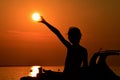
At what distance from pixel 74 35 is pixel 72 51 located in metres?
0.34

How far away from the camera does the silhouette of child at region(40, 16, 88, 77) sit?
7.86 meters

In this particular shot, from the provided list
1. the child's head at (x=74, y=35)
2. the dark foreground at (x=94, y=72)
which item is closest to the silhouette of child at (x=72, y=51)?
the child's head at (x=74, y=35)

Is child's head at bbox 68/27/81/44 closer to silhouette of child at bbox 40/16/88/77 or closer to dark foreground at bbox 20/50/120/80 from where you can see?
silhouette of child at bbox 40/16/88/77

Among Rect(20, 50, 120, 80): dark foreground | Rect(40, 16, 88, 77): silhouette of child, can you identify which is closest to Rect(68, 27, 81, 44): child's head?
Rect(40, 16, 88, 77): silhouette of child

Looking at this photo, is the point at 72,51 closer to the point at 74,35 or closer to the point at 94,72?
the point at 74,35

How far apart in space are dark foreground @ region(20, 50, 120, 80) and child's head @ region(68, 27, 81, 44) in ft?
2.23

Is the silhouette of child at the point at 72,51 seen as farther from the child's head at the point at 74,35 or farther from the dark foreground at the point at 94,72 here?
the dark foreground at the point at 94,72

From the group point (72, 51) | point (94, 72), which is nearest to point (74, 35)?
point (72, 51)

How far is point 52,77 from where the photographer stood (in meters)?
8.70

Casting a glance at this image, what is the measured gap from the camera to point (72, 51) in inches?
310

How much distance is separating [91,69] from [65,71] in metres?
1.02

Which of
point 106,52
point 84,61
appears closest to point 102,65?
point 106,52

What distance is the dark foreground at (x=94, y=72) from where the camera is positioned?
849cm

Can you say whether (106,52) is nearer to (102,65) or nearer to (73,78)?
(102,65)
